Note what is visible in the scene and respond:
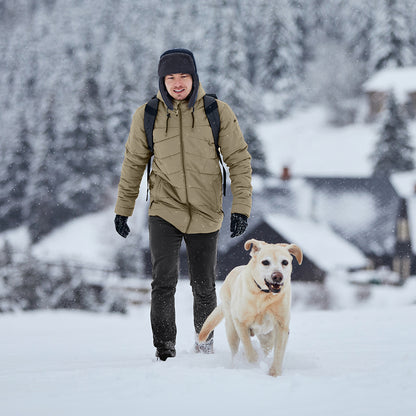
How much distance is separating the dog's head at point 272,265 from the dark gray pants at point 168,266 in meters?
0.55

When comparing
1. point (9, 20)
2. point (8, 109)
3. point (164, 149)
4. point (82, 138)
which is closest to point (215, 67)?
point (82, 138)

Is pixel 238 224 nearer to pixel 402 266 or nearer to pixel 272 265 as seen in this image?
pixel 272 265

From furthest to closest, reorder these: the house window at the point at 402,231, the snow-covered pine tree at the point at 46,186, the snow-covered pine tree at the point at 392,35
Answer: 1. the snow-covered pine tree at the point at 46,186
2. the snow-covered pine tree at the point at 392,35
3. the house window at the point at 402,231

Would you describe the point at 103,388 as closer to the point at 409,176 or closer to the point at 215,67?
the point at 409,176

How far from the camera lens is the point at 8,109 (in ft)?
111

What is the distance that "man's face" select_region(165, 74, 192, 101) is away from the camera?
3.51 metres

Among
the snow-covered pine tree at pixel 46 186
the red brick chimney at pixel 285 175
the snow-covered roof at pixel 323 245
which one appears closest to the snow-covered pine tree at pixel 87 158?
the snow-covered pine tree at pixel 46 186

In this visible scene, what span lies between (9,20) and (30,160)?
43.0ft

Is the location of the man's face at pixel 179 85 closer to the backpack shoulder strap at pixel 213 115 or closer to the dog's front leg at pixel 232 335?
the backpack shoulder strap at pixel 213 115

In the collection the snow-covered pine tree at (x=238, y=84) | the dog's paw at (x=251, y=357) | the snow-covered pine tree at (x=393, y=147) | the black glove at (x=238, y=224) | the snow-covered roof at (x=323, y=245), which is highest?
the snow-covered pine tree at (x=238, y=84)

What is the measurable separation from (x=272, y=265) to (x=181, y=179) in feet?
2.94

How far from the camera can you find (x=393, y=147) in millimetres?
27344

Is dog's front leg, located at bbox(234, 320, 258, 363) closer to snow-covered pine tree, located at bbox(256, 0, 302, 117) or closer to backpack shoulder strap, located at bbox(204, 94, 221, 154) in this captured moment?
backpack shoulder strap, located at bbox(204, 94, 221, 154)

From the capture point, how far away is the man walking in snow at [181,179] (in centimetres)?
351
